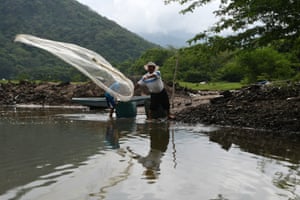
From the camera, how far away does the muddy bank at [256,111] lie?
1209 centimetres

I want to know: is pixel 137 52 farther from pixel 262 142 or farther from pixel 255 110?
pixel 262 142

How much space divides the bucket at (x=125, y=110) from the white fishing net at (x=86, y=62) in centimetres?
272

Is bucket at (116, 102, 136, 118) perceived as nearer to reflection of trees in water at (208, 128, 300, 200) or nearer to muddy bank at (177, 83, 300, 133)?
muddy bank at (177, 83, 300, 133)

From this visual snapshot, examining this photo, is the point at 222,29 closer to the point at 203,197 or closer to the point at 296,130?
the point at 296,130

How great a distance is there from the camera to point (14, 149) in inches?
348

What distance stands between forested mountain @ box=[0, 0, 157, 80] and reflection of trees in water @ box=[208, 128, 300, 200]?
71067mm

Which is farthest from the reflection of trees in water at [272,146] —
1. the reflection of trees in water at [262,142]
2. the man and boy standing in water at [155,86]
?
the man and boy standing in water at [155,86]

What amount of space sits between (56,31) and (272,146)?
105m

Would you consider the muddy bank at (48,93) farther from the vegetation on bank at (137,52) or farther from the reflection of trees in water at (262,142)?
the reflection of trees in water at (262,142)

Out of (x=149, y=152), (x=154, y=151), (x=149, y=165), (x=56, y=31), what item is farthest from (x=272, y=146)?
(x=56, y=31)

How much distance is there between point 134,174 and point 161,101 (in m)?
7.22

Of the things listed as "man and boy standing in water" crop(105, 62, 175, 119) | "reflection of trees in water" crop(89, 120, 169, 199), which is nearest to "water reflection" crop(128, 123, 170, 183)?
"reflection of trees in water" crop(89, 120, 169, 199)

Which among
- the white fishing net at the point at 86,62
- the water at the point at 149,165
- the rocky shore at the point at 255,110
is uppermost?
the white fishing net at the point at 86,62

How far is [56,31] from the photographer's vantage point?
108750 mm
